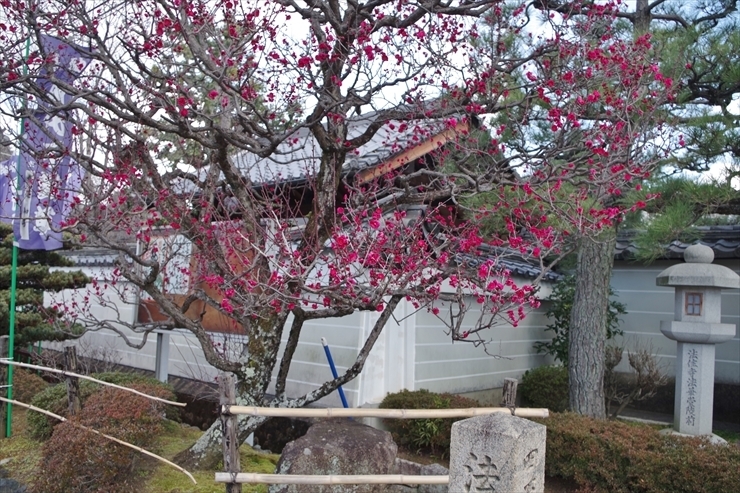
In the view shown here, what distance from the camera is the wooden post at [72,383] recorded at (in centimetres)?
749

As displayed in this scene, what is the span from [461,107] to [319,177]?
1621mm

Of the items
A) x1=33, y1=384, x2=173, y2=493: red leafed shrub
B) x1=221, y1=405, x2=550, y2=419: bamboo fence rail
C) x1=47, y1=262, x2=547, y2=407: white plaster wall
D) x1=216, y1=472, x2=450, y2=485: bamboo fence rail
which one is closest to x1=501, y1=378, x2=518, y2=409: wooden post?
x1=221, y1=405, x2=550, y2=419: bamboo fence rail

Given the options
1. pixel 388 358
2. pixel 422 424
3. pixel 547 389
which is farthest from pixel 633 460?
pixel 547 389

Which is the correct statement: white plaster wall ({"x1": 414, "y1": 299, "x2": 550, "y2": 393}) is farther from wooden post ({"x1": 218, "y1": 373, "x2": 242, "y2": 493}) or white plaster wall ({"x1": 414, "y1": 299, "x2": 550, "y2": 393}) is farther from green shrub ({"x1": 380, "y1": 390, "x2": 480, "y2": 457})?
wooden post ({"x1": 218, "y1": 373, "x2": 242, "y2": 493})

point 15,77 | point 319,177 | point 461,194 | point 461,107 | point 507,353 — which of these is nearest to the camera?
point 15,77

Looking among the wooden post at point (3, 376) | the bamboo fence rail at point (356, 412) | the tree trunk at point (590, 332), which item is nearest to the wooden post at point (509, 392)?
the bamboo fence rail at point (356, 412)

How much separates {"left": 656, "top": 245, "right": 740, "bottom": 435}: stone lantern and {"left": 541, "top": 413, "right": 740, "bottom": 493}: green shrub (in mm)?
2457

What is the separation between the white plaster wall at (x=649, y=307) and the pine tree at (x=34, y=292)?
34.8 feet

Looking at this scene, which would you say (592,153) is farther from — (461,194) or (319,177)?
(319,177)

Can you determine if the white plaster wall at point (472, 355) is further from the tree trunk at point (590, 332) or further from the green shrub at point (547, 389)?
the tree trunk at point (590, 332)

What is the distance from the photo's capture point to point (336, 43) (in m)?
6.14

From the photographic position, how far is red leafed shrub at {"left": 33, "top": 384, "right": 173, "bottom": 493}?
6.39m

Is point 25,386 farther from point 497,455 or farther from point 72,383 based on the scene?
point 497,455

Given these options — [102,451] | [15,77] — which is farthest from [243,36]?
[102,451]
